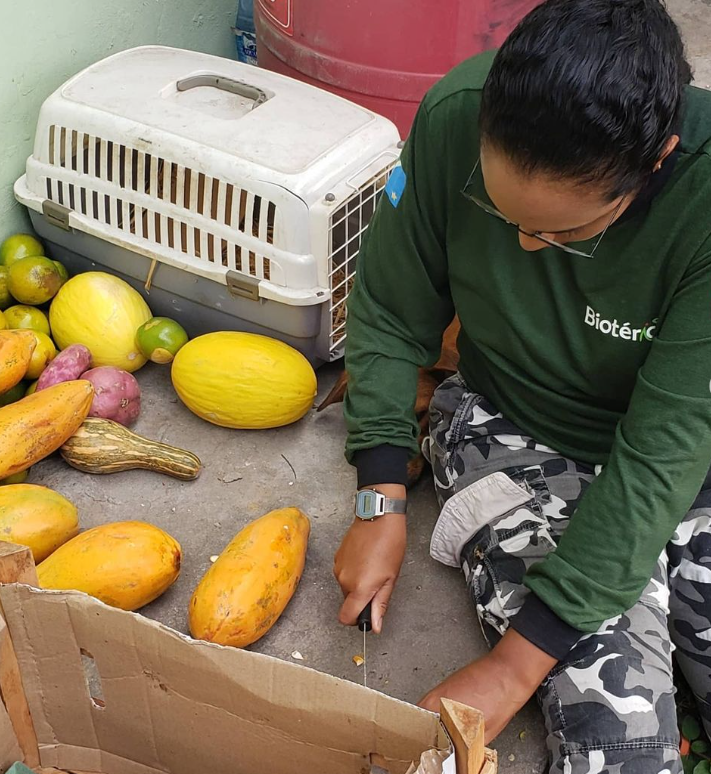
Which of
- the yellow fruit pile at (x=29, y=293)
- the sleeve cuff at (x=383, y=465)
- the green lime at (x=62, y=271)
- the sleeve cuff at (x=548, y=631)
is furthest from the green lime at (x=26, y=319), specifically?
the sleeve cuff at (x=548, y=631)

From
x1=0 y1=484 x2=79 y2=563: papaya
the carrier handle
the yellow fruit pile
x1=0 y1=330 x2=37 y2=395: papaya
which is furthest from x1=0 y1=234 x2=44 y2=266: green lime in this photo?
x1=0 y1=484 x2=79 y2=563: papaya

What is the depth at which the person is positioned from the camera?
1.00 metres

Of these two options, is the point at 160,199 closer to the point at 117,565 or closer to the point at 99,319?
the point at 99,319

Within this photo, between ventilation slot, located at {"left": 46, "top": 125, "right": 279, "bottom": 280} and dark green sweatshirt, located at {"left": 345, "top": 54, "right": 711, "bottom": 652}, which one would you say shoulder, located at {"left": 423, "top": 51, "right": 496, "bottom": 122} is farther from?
ventilation slot, located at {"left": 46, "top": 125, "right": 279, "bottom": 280}

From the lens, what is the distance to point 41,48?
7.17 feet

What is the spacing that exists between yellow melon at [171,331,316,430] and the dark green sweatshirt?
0.34 metres

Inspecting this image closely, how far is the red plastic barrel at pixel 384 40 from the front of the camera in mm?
2145

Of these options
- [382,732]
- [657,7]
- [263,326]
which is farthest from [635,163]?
[263,326]

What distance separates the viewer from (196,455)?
6.42 ft

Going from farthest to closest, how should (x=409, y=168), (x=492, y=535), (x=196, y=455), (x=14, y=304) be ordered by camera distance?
(x=14, y=304) → (x=196, y=455) → (x=492, y=535) → (x=409, y=168)

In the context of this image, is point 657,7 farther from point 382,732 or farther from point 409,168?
point 382,732

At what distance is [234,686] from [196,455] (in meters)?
0.95

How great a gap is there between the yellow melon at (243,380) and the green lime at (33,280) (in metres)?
0.37

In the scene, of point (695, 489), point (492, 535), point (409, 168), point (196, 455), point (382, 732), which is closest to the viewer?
point (382, 732)
